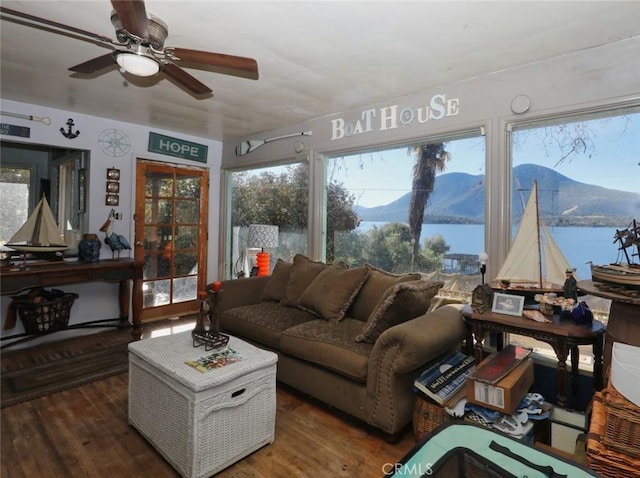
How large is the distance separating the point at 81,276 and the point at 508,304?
3620mm

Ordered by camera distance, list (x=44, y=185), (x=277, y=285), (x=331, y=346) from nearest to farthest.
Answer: (x=331, y=346) → (x=277, y=285) → (x=44, y=185)

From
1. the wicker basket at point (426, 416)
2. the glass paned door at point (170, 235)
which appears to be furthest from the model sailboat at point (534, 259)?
the glass paned door at point (170, 235)

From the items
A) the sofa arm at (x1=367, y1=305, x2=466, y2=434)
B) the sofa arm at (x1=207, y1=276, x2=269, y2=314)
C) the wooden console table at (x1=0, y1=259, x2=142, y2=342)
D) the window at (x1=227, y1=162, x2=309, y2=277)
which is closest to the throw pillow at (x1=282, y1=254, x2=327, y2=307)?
the sofa arm at (x1=207, y1=276, x2=269, y2=314)

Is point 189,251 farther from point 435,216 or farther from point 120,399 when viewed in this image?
point 435,216

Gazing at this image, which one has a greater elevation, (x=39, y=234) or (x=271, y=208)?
(x=271, y=208)

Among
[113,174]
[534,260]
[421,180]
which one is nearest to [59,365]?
[113,174]

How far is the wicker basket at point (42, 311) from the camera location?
3.07 meters

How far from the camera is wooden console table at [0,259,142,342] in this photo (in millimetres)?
2873

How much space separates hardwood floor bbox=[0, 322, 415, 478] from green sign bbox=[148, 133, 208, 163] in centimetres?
287

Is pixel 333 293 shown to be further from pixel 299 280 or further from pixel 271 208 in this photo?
pixel 271 208

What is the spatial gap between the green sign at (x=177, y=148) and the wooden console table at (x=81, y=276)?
1.44 meters

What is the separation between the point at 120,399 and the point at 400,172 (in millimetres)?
2837

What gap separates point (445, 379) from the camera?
6.24 feet

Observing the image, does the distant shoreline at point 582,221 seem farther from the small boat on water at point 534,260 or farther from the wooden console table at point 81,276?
the wooden console table at point 81,276
